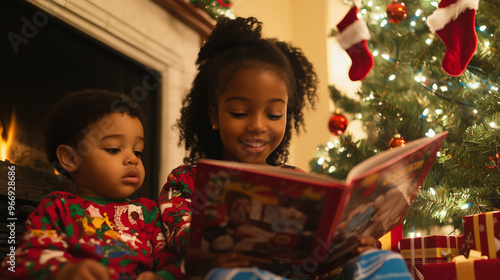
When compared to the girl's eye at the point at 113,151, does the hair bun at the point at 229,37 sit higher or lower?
higher

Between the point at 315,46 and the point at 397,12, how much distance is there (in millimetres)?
1290

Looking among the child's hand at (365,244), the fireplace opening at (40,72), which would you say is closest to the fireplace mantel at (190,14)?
the fireplace opening at (40,72)

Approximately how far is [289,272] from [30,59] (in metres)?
1.13

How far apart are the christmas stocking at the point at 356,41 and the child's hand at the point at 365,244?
1.03 meters

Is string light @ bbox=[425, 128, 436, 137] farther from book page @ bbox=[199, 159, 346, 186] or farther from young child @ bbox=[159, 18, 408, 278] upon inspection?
book page @ bbox=[199, 159, 346, 186]

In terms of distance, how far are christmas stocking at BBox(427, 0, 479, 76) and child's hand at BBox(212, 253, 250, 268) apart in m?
1.10

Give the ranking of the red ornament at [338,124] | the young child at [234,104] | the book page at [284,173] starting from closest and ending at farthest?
the book page at [284,173], the young child at [234,104], the red ornament at [338,124]

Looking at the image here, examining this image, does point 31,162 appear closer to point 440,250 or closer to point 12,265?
point 12,265

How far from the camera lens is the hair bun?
1.18 m

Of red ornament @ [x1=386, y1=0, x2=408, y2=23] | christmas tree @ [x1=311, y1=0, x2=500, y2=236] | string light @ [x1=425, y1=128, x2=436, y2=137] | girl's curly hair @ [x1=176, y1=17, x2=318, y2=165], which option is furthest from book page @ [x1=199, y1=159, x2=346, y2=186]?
red ornament @ [x1=386, y1=0, x2=408, y2=23]

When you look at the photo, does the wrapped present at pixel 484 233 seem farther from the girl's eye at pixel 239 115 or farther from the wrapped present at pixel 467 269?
the girl's eye at pixel 239 115

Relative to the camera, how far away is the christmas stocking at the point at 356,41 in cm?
164

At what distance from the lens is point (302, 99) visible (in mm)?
1334

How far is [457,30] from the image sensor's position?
4.79 ft
